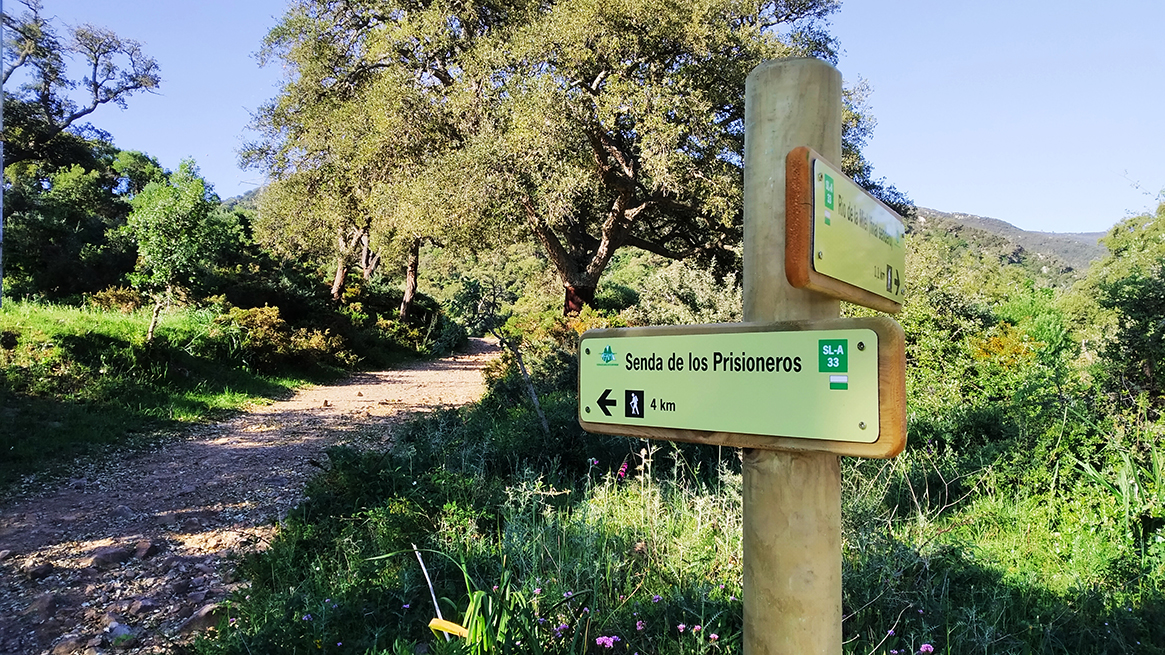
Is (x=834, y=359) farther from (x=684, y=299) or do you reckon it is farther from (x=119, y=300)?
(x=119, y=300)

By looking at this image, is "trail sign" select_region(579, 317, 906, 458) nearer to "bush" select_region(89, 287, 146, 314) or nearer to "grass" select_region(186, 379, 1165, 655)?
"grass" select_region(186, 379, 1165, 655)

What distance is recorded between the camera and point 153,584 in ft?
13.1

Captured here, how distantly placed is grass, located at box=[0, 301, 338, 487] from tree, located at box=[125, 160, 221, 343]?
1004mm

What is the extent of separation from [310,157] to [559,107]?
852 centimetres

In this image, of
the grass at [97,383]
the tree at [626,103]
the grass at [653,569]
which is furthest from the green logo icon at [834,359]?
the tree at [626,103]

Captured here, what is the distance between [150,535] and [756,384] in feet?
17.0

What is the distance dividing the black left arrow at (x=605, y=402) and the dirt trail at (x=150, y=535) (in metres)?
3.00

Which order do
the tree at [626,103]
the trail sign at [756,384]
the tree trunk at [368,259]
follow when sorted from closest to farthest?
the trail sign at [756,384] < the tree at [626,103] < the tree trunk at [368,259]

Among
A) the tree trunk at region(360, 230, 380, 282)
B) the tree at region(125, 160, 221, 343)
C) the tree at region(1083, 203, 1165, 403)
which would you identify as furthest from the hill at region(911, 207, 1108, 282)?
the tree at region(125, 160, 221, 343)

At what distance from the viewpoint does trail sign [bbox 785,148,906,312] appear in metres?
1.20

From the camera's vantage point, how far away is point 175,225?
10891mm

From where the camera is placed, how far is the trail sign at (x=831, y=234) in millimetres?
1196

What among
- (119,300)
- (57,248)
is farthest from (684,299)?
(57,248)

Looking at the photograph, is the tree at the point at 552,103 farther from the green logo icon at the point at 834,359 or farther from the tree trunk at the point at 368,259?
the green logo icon at the point at 834,359
